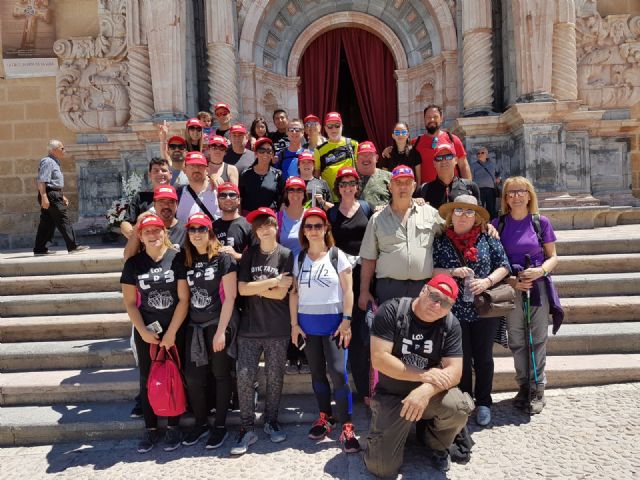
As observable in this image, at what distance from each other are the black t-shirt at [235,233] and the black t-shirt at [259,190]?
2.00ft

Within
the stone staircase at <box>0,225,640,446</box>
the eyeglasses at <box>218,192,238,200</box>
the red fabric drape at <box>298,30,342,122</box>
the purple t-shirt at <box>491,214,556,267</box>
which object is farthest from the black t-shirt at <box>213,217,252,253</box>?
the red fabric drape at <box>298,30,342,122</box>

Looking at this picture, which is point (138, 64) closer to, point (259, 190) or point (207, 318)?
point (259, 190)

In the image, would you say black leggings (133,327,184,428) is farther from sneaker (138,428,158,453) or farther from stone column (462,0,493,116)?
stone column (462,0,493,116)

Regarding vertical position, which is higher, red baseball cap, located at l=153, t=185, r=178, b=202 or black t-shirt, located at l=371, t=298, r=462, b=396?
red baseball cap, located at l=153, t=185, r=178, b=202

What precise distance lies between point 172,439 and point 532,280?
10.1 ft

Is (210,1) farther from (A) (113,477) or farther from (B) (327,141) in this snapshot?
(A) (113,477)

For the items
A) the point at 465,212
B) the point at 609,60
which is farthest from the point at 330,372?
the point at 609,60

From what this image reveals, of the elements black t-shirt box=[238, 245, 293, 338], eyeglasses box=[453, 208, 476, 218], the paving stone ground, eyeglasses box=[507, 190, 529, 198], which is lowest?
the paving stone ground

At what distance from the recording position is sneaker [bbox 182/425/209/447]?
12.1ft

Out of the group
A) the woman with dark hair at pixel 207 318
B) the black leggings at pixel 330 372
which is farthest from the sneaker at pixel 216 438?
the black leggings at pixel 330 372

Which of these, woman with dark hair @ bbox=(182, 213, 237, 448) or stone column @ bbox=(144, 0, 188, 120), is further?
stone column @ bbox=(144, 0, 188, 120)

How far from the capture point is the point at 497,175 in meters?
8.54

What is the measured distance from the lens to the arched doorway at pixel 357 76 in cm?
1030

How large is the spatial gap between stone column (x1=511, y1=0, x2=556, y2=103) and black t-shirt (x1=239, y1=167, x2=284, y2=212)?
542cm
